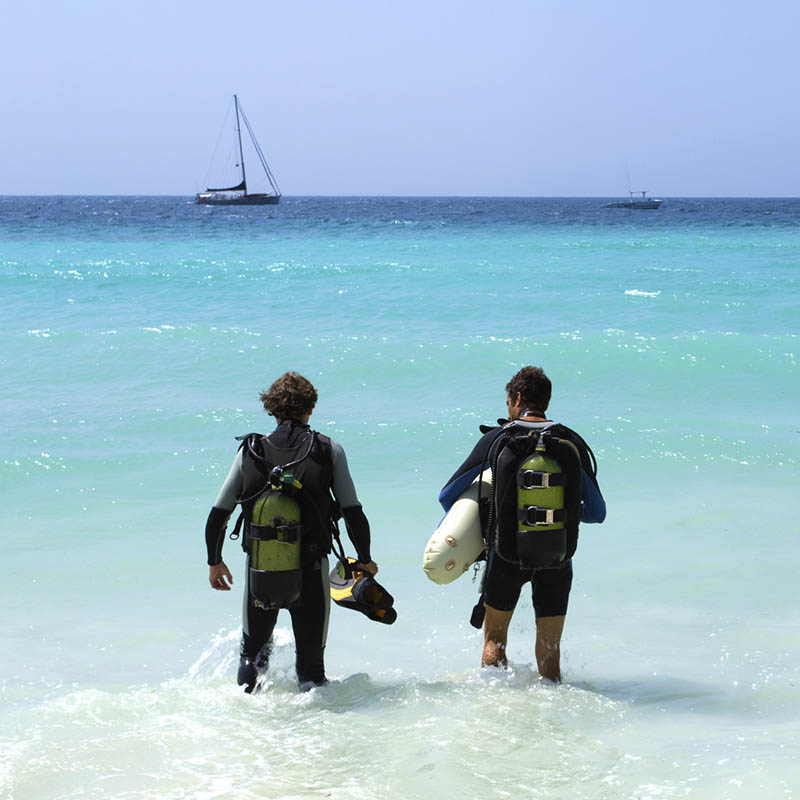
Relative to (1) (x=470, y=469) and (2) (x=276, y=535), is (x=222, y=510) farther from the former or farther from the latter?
(1) (x=470, y=469)

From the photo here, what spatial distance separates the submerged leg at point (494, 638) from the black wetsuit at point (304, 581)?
0.62 meters

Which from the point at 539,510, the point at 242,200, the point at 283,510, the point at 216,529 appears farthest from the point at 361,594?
the point at 242,200

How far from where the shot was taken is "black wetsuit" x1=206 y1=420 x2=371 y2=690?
420 cm

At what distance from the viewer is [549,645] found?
4.52 meters

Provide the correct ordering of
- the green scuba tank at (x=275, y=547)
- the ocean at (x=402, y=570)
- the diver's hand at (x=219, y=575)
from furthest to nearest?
1. the diver's hand at (x=219, y=575)
2. the green scuba tank at (x=275, y=547)
3. the ocean at (x=402, y=570)

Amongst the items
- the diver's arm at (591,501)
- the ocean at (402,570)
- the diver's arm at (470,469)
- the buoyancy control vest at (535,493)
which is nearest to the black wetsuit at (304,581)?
the ocean at (402,570)

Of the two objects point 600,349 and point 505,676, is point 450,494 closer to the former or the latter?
point 505,676

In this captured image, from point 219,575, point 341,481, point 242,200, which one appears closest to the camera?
point 341,481

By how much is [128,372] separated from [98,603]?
8061 mm

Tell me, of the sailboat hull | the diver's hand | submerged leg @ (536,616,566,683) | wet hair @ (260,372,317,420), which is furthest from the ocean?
the sailboat hull

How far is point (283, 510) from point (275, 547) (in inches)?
6.0

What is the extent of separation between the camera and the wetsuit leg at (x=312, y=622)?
14.1 feet

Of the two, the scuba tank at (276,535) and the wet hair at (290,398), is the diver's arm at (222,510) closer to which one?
the scuba tank at (276,535)

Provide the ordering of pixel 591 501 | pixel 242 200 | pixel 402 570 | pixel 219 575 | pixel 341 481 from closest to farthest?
pixel 341 481, pixel 219 575, pixel 591 501, pixel 402 570, pixel 242 200
